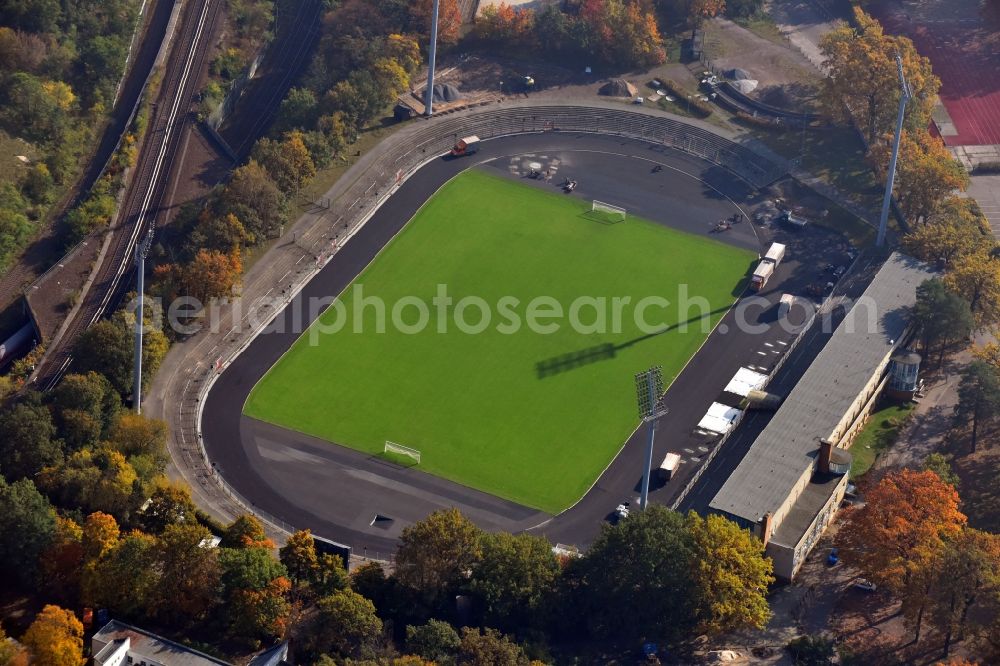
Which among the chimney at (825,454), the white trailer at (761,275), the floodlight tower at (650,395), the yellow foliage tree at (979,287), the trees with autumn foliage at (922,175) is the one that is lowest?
the chimney at (825,454)

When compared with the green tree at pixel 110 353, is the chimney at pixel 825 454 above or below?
above

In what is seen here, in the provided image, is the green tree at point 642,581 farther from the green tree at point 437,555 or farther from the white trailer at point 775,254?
the white trailer at point 775,254

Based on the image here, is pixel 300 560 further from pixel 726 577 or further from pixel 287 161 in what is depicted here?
pixel 287 161

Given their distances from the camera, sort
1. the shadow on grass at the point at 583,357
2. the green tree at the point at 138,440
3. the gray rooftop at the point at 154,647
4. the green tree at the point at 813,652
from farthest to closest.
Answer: the shadow on grass at the point at 583,357
the green tree at the point at 138,440
the green tree at the point at 813,652
the gray rooftop at the point at 154,647

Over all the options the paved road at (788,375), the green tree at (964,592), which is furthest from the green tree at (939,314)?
the green tree at (964,592)

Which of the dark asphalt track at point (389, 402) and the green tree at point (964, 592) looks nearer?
the green tree at point (964, 592)

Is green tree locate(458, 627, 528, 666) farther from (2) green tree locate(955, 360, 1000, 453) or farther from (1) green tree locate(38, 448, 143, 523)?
(2) green tree locate(955, 360, 1000, 453)

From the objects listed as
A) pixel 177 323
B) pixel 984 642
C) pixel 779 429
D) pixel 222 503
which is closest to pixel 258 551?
pixel 222 503

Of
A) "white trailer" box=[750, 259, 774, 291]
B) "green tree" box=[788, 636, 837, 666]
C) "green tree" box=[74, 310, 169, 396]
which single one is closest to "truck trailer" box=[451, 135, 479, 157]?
Answer: "white trailer" box=[750, 259, 774, 291]

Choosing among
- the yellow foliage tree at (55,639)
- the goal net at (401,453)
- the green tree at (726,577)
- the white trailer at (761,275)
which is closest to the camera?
the yellow foliage tree at (55,639)
